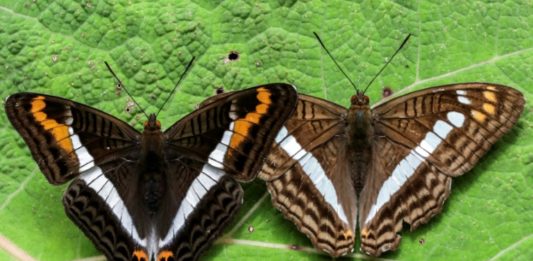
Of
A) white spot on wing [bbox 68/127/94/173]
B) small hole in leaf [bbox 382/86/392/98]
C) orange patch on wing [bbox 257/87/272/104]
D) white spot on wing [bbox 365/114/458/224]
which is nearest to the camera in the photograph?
orange patch on wing [bbox 257/87/272/104]

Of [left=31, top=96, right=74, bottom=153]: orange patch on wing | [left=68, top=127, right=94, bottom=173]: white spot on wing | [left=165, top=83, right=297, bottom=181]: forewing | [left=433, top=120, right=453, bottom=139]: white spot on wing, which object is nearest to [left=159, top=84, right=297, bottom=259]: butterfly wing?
[left=165, top=83, right=297, bottom=181]: forewing

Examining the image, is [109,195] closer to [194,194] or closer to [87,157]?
[87,157]

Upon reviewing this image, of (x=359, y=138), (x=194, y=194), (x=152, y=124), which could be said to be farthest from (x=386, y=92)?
(x=152, y=124)

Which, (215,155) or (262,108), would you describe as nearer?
(262,108)

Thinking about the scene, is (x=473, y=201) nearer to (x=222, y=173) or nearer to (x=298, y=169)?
(x=298, y=169)

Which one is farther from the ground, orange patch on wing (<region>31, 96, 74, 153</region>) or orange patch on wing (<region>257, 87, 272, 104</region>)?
orange patch on wing (<region>257, 87, 272, 104</region>)

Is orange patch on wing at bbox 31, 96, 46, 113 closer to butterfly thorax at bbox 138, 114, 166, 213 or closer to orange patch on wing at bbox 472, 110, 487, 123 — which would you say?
butterfly thorax at bbox 138, 114, 166, 213
